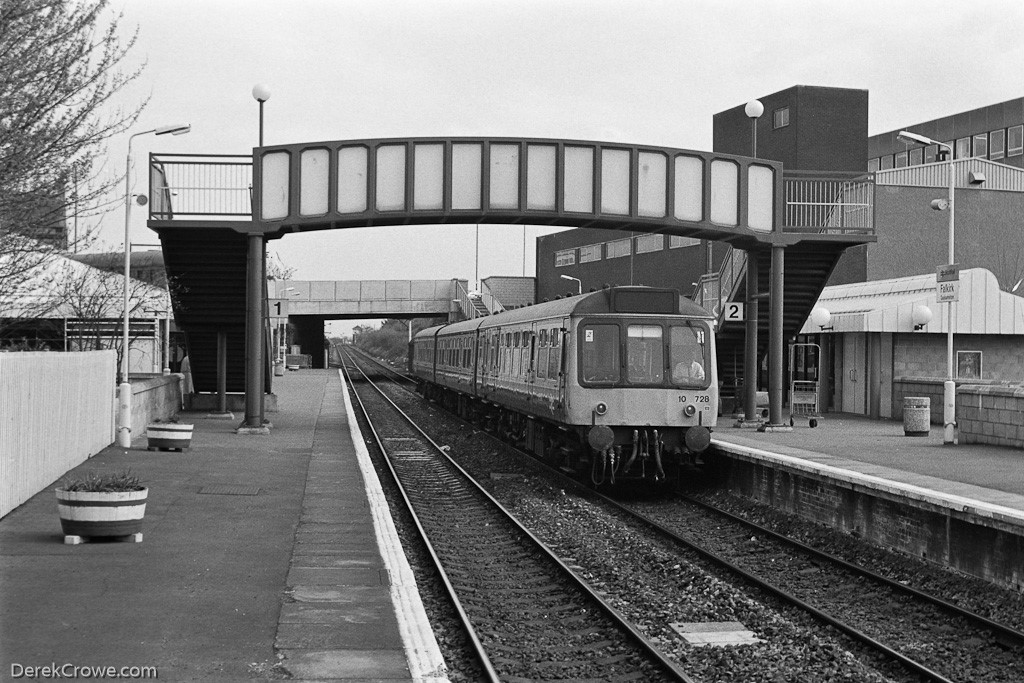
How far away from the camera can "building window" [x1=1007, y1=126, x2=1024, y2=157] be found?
58344 millimetres

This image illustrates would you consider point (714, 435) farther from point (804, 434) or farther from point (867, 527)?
point (867, 527)

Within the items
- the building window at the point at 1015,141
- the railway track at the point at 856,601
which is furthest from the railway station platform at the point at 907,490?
the building window at the point at 1015,141

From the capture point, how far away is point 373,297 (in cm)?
6531

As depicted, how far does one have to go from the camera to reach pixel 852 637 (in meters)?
8.23

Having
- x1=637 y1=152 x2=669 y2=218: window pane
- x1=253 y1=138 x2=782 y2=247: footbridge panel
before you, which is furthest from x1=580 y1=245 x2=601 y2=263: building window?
x1=253 y1=138 x2=782 y2=247: footbridge panel

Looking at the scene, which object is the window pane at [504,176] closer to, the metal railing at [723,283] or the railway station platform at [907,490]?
the metal railing at [723,283]

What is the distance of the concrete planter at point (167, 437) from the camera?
58.7 feet

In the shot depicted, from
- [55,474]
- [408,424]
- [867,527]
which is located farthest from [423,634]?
[408,424]

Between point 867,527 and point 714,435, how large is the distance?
27.4ft

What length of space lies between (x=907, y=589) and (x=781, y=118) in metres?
39.9

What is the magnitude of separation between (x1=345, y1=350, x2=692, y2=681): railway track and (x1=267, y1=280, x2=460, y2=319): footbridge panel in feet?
161

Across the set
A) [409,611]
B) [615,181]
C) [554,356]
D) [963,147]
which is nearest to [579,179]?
[615,181]

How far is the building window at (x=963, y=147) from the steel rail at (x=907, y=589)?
56.4m

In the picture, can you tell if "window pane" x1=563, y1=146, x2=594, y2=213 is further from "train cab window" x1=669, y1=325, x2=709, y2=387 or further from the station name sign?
the station name sign
